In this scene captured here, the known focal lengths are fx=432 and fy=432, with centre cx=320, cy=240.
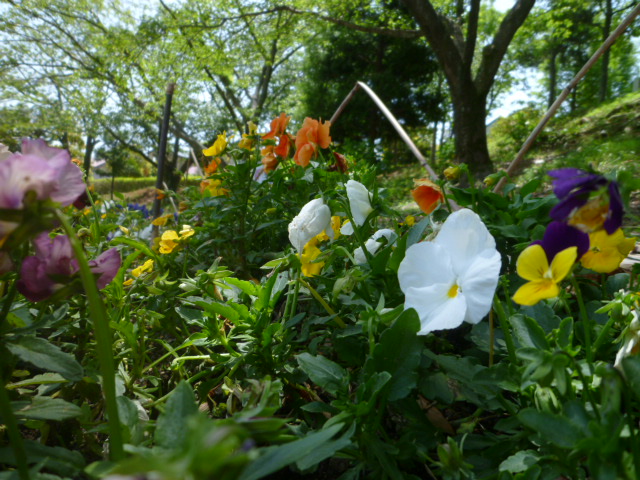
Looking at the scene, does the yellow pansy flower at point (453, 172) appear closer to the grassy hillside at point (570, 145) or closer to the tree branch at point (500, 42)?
the grassy hillside at point (570, 145)

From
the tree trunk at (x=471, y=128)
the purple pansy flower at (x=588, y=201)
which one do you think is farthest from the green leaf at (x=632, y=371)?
the tree trunk at (x=471, y=128)

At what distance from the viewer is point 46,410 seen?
0.39m

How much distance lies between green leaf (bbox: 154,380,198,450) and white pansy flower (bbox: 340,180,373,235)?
0.35 m

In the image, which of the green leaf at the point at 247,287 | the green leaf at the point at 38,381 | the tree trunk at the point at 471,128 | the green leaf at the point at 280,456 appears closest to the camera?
the green leaf at the point at 280,456

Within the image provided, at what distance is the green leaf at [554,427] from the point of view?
0.32m

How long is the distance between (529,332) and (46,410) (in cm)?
45

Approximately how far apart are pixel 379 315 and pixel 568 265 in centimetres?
19

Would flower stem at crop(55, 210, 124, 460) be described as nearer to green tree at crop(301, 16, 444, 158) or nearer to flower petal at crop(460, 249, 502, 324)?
flower petal at crop(460, 249, 502, 324)

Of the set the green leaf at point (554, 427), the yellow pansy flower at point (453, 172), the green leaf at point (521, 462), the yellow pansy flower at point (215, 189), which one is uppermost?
the yellow pansy flower at point (215, 189)

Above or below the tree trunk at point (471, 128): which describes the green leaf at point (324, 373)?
below

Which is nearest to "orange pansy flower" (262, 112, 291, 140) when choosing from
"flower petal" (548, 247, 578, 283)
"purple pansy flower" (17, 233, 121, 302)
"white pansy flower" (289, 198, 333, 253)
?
"white pansy flower" (289, 198, 333, 253)

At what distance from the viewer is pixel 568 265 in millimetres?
347

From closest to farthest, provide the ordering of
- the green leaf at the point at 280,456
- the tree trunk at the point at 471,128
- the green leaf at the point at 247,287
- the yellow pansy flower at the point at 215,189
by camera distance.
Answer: the green leaf at the point at 280,456
the green leaf at the point at 247,287
the yellow pansy flower at the point at 215,189
the tree trunk at the point at 471,128

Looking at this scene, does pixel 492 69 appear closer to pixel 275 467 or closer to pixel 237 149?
pixel 237 149
